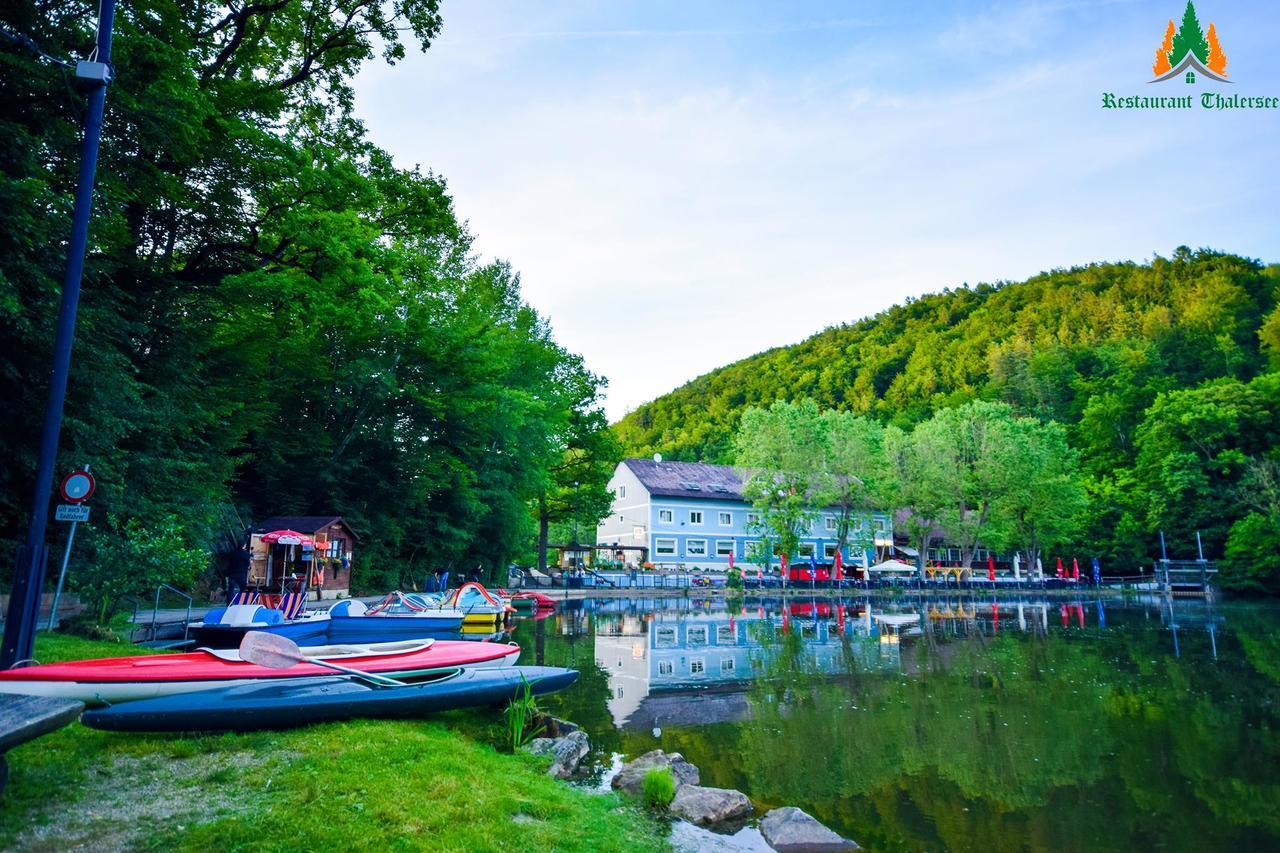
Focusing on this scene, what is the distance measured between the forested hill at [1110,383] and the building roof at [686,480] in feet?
18.0

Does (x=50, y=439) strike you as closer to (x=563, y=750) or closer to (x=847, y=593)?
(x=563, y=750)

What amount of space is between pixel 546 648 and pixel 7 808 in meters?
13.2

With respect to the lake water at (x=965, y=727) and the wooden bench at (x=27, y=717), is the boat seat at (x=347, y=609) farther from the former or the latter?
the wooden bench at (x=27, y=717)

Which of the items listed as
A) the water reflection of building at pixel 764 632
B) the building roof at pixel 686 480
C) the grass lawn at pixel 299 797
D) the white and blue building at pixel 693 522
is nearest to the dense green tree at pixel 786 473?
the white and blue building at pixel 693 522

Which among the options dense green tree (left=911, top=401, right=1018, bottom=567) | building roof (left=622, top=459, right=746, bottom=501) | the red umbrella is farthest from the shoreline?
the red umbrella

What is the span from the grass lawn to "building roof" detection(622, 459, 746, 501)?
45.6m

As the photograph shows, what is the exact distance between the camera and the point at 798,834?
5.61 metres

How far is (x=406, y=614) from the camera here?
16281 millimetres

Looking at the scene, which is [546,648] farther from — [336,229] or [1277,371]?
[1277,371]

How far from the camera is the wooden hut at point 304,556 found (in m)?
20.5

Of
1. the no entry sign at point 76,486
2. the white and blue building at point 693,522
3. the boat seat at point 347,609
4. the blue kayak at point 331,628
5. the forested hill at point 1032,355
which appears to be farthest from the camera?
the forested hill at point 1032,355

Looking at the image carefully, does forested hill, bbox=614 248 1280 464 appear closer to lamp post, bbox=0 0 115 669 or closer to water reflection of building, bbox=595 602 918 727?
water reflection of building, bbox=595 602 918 727

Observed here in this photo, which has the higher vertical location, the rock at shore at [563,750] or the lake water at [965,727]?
the rock at shore at [563,750]

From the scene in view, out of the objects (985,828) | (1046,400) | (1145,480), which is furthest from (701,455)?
(985,828)
